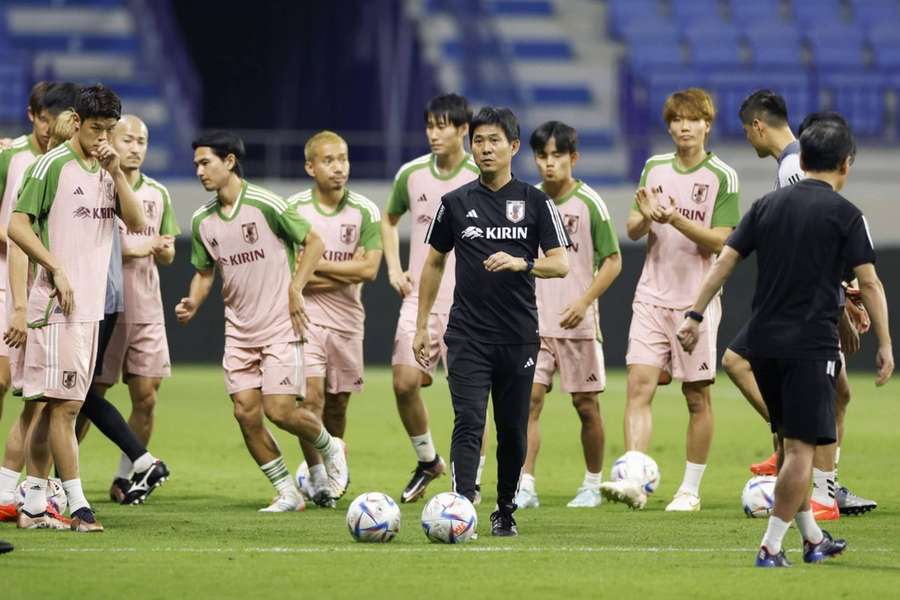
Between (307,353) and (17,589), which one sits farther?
(307,353)

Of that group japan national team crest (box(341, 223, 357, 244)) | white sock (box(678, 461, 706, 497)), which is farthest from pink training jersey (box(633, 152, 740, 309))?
japan national team crest (box(341, 223, 357, 244))

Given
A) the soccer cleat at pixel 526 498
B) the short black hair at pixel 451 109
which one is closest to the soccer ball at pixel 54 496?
the soccer cleat at pixel 526 498

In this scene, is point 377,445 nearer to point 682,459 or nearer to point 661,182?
point 682,459

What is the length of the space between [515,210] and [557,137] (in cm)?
199

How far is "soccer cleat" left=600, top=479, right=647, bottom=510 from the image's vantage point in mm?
9586

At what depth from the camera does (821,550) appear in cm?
741

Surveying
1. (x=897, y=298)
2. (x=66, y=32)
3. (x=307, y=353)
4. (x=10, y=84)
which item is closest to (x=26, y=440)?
(x=307, y=353)

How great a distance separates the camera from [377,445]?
45.7 feet

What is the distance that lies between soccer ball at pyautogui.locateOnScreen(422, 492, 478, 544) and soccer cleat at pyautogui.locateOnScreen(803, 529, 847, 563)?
154 centimetres

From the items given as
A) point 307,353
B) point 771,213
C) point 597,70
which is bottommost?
point 307,353

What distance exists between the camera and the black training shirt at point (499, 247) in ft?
27.0

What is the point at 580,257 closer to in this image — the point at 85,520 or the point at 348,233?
the point at 348,233

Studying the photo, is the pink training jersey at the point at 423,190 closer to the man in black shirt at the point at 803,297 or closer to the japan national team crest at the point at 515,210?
the japan national team crest at the point at 515,210

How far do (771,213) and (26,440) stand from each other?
4.28 m
